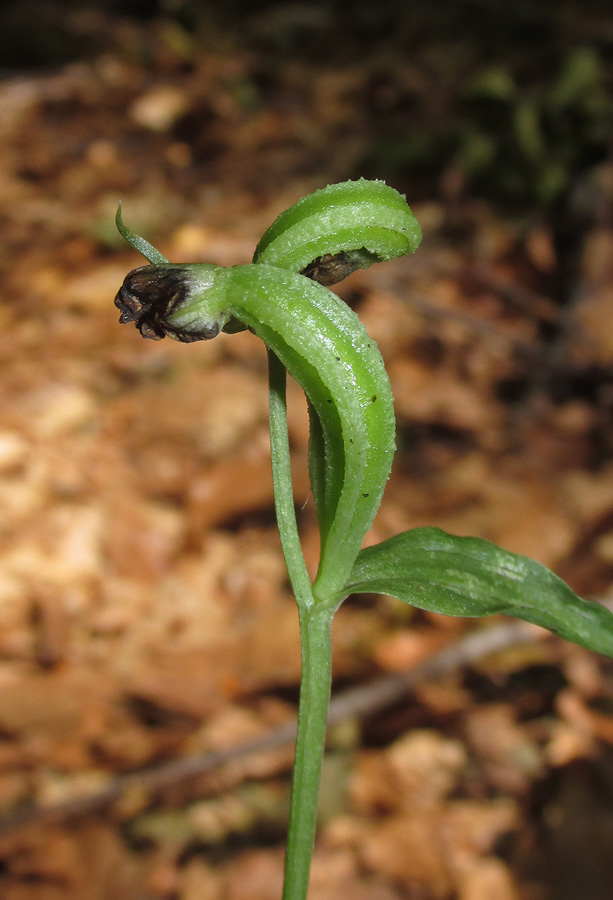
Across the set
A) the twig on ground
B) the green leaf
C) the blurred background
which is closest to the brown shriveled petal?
the green leaf

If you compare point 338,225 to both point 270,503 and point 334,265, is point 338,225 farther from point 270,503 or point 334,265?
point 270,503

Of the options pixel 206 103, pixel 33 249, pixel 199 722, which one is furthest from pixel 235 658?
pixel 206 103

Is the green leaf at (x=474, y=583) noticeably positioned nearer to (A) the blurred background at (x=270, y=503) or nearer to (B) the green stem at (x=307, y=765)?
(B) the green stem at (x=307, y=765)

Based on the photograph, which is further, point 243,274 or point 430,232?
point 430,232

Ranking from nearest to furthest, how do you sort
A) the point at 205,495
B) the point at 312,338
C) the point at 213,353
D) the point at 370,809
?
1. the point at 312,338
2. the point at 370,809
3. the point at 205,495
4. the point at 213,353

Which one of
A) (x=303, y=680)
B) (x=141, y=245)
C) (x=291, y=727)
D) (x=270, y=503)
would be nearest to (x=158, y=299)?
(x=141, y=245)

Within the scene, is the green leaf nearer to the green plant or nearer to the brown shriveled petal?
the green plant

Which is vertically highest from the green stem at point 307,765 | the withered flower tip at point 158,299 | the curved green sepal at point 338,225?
the curved green sepal at point 338,225

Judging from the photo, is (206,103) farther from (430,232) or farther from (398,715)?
(398,715)

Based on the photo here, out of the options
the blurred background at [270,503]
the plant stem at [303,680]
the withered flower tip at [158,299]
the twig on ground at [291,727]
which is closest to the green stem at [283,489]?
the plant stem at [303,680]
